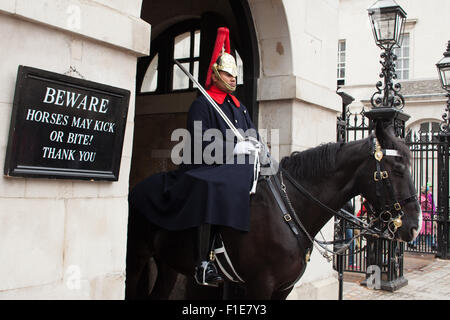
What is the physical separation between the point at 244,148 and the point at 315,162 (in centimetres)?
64

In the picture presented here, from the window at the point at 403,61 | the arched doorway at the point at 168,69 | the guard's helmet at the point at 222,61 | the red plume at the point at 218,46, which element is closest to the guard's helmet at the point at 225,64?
the guard's helmet at the point at 222,61

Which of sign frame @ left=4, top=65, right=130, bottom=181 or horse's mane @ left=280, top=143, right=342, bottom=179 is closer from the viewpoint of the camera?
sign frame @ left=4, top=65, right=130, bottom=181

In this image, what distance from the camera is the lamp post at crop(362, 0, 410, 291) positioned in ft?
25.7

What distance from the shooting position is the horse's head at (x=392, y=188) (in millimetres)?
4016

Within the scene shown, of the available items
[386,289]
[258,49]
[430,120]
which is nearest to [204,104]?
[258,49]

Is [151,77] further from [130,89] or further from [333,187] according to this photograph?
[333,187]

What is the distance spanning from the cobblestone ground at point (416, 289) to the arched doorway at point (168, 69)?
12.5 ft

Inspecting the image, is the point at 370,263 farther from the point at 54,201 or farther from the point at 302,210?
the point at 54,201

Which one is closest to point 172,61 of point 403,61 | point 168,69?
point 168,69

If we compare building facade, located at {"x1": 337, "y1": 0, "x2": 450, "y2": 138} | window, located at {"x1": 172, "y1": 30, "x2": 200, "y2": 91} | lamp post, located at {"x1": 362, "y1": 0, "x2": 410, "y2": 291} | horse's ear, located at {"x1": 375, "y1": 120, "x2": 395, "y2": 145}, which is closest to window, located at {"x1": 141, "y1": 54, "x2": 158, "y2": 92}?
window, located at {"x1": 172, "y1": 30, "x2": 200, "y2": 91}

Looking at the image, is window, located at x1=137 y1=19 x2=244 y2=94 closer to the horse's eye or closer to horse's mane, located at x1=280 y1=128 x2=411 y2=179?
horse's mane, located at x1=280 y1=128 x2=411 y2=179

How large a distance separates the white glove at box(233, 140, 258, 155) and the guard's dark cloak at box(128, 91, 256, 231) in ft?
0.38

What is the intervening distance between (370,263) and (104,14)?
707 cm

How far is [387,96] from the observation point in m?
8.23
